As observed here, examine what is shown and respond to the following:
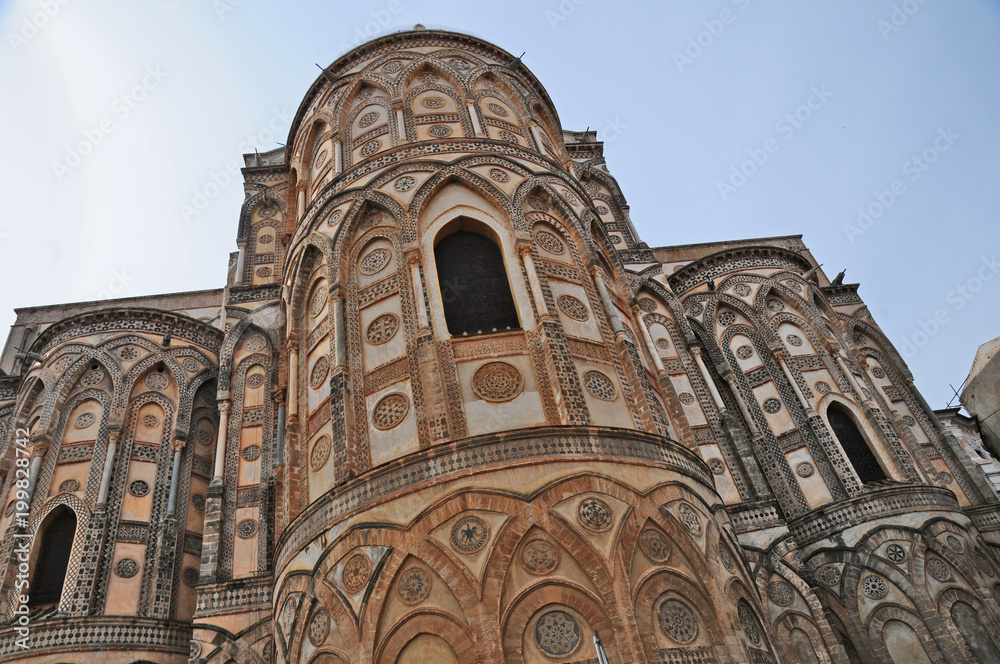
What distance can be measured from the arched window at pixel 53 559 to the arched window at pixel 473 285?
8.83 m

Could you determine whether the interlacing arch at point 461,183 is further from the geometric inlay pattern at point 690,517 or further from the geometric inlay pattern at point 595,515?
the geometric inlay pattern at point 690,517

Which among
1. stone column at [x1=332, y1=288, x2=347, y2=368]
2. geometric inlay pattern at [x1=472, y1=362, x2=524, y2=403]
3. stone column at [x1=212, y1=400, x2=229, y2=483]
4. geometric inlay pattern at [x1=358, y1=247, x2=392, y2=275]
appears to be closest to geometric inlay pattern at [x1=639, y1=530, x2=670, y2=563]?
geometric inlay pattern at [x1=472, y1=362, x2=524, y2=403]

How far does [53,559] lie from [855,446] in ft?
54.7

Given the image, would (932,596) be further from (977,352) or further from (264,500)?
(977,352)

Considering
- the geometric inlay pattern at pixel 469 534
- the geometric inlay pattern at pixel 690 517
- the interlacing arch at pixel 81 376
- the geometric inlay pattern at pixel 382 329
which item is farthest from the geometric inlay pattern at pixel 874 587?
the interlacing arch at pixel 81 376

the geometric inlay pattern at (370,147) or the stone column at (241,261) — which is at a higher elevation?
the stone column at (241,261)

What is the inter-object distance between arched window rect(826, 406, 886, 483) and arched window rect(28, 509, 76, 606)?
16049 mm

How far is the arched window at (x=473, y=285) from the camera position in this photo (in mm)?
11367

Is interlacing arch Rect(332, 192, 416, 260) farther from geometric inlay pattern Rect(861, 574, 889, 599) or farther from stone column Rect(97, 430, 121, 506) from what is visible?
geometric inlay pattern Rect(861, 574, 889, 599)

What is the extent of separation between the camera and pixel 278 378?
46.1 ft

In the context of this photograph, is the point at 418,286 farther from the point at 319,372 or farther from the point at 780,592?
the point at 780,592

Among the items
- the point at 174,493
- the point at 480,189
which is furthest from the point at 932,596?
the point at 174,493

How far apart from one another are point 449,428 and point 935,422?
16239 millimetres

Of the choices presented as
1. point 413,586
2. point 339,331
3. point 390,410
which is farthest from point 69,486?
point 413,586
